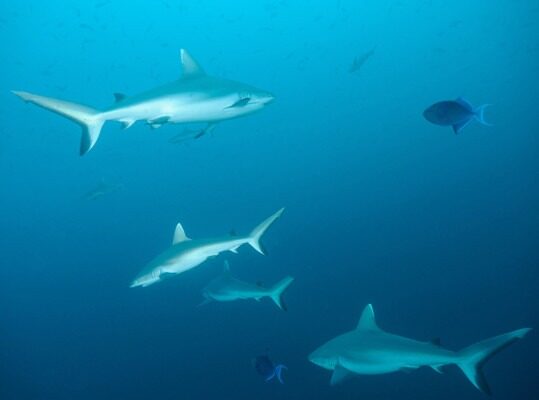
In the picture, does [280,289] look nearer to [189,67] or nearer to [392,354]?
[392,354]

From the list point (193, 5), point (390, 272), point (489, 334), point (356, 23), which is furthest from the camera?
point (356, 23)

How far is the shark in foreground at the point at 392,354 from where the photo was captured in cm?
414

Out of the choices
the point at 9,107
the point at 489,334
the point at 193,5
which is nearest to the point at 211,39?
the point at 193,5

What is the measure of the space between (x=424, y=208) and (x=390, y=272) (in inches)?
370

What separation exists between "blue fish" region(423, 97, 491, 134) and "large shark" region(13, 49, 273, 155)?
81.2 inches

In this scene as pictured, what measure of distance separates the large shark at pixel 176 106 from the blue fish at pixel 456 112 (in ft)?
6.76

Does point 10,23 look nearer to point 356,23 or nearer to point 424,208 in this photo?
point 424,208

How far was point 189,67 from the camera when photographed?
5.45 meters

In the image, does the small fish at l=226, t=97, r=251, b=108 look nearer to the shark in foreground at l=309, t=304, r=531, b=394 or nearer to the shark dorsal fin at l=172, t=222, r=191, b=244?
the shark dorsal fin at l=172, t=222, r=191, b=244

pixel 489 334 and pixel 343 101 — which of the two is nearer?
pixel 489 334

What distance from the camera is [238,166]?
4872 centimetres

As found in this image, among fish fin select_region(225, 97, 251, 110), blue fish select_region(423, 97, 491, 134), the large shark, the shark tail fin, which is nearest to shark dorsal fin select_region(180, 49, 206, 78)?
the large shark

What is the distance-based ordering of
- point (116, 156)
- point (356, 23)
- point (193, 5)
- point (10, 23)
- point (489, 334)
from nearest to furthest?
point (489, 334), point (10, 23), point (116, 156), point (193, 5), point (356, 23)

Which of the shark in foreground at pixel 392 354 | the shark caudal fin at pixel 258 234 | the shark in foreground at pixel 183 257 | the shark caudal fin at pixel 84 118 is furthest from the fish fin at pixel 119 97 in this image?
the shark in foreground at pixel 392 354
